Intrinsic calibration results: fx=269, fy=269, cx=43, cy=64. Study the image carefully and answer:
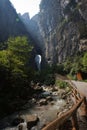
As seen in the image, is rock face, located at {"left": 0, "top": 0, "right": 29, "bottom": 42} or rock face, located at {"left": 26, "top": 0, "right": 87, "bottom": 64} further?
rock face, located at {"left": 0, "top": 0, "right": 29, "bottom": 42}

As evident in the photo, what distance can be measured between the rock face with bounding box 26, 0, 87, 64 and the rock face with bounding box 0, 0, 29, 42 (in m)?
8.96

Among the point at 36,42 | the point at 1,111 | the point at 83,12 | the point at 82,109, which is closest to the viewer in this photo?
the point at 82,109

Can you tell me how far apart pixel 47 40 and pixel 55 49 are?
7.78 meters

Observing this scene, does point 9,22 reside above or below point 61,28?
above

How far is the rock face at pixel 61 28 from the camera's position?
282 ft

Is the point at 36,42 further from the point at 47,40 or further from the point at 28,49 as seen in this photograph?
the point at 28,49

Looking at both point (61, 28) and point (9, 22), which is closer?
point (61, 28)

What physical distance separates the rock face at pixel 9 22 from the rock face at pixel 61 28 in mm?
8957

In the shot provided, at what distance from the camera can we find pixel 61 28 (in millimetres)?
96000

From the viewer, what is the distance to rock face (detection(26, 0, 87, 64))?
8598 cm

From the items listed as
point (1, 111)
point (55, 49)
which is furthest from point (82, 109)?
point (55, 49)

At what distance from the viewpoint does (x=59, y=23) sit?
329ft

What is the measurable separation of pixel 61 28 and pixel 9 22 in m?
26.8

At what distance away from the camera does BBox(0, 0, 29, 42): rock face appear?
108m
